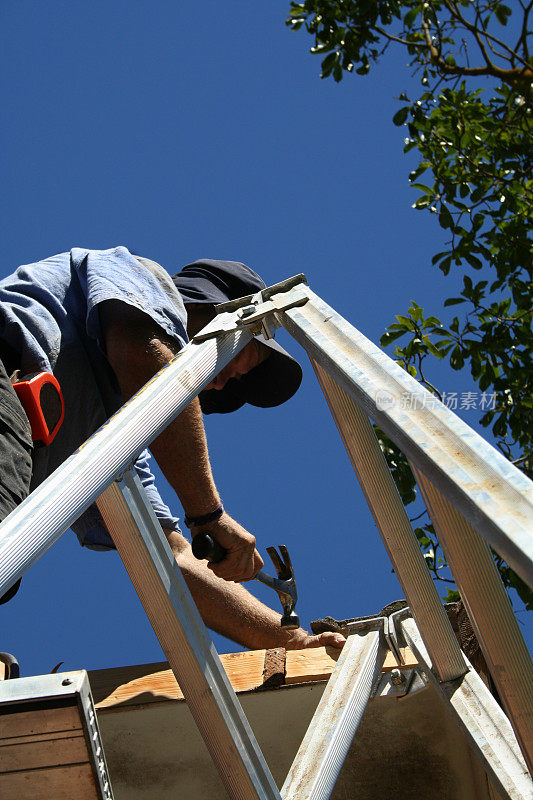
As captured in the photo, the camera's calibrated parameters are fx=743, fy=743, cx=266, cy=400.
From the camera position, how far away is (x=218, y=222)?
391 inches

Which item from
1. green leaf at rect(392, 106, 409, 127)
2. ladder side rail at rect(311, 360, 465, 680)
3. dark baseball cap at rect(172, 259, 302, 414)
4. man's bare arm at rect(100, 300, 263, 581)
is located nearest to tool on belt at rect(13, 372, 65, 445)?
man's bare arm at rect(100, 300, 263, 581)

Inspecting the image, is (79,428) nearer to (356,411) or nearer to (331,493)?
(356,411)

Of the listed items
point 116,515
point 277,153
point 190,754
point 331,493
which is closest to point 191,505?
point 190,754

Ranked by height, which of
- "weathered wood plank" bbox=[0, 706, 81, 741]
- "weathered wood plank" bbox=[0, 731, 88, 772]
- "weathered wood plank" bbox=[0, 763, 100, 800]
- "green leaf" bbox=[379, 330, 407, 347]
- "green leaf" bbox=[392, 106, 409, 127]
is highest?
"green leaf" bbox=[392, 106, 409, 127]

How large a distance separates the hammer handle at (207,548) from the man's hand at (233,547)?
0.01 m

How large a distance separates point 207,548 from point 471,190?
234 cm

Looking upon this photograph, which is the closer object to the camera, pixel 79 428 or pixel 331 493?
pixel 79 428

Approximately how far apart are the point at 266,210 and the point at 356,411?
8.99 metres

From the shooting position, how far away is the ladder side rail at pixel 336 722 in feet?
3.81

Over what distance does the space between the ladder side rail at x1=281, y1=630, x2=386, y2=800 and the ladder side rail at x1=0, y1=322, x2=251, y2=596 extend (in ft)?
1.85

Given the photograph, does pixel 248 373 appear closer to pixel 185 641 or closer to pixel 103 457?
pixel 185 641

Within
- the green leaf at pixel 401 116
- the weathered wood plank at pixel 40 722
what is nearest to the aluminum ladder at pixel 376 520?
the weathered wood plank at pixel 40 722

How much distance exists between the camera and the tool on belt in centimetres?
146

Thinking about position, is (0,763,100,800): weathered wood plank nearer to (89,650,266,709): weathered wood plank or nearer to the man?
the man
